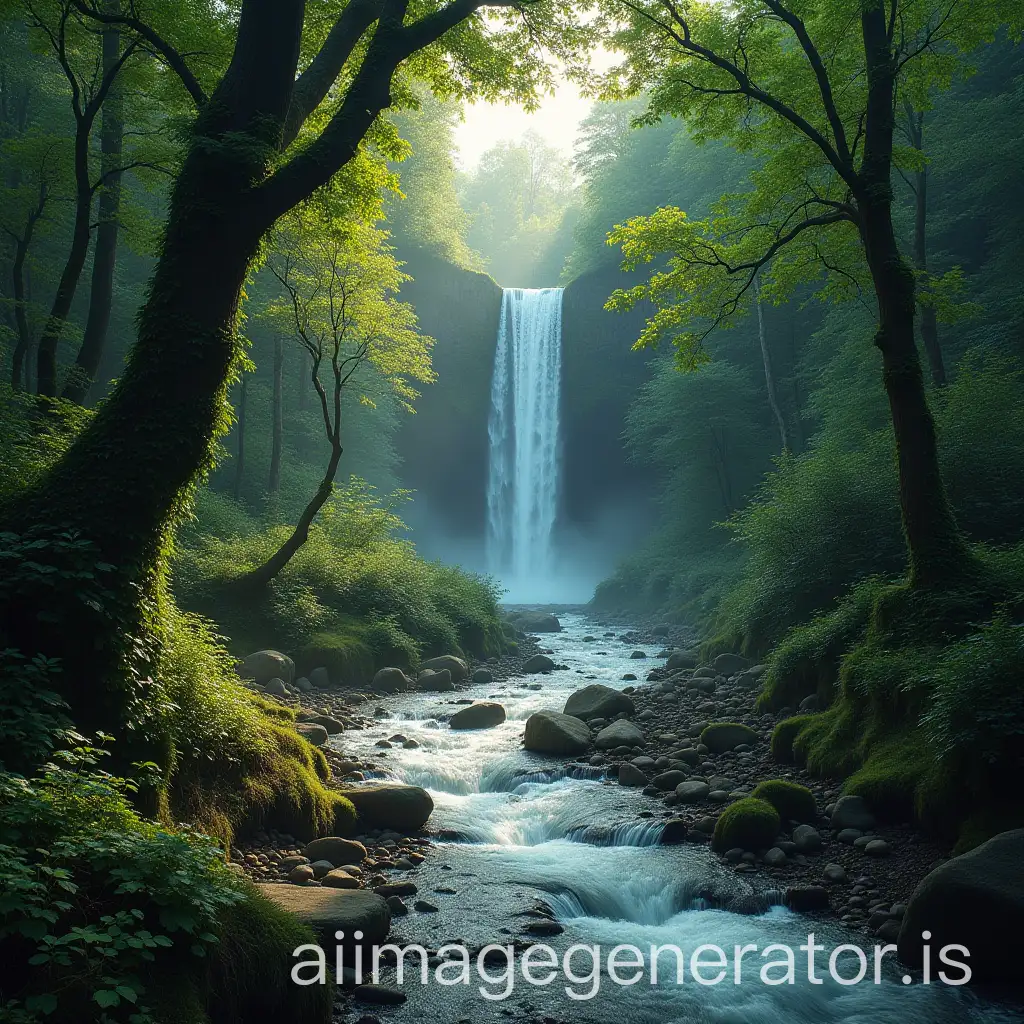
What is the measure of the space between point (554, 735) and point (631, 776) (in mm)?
1408

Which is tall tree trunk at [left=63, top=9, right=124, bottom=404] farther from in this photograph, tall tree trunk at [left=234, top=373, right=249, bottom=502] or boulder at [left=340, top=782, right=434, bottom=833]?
tall tree trunk at [left=234, top=373, right=249, bottom=502]

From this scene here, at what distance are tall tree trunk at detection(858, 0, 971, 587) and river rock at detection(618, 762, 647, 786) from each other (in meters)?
3.63

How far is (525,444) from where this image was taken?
36188mm

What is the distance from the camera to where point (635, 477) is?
124 ft

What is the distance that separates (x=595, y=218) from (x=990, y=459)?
106 feet

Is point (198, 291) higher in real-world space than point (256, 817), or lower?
higher

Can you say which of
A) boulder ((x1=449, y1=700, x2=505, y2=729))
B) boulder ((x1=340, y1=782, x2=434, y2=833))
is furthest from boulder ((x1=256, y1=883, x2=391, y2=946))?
boulder ((x1=449, y1=700, x2=505, y2=729))

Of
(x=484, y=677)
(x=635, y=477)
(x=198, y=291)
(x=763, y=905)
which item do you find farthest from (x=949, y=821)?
(x=635, y=477)

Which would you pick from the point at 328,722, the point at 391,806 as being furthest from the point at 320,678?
the point at 391,806

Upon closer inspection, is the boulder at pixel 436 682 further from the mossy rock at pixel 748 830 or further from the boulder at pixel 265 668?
the mossy rock at pixel 748 830

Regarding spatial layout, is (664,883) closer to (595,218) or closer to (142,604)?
(142,604)

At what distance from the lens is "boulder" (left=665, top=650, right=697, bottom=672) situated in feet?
48.7

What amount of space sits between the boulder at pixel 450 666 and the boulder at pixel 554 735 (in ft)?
16.7

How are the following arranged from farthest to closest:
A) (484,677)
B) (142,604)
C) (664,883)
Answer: (484,677)
(664,883)
(142,604)
